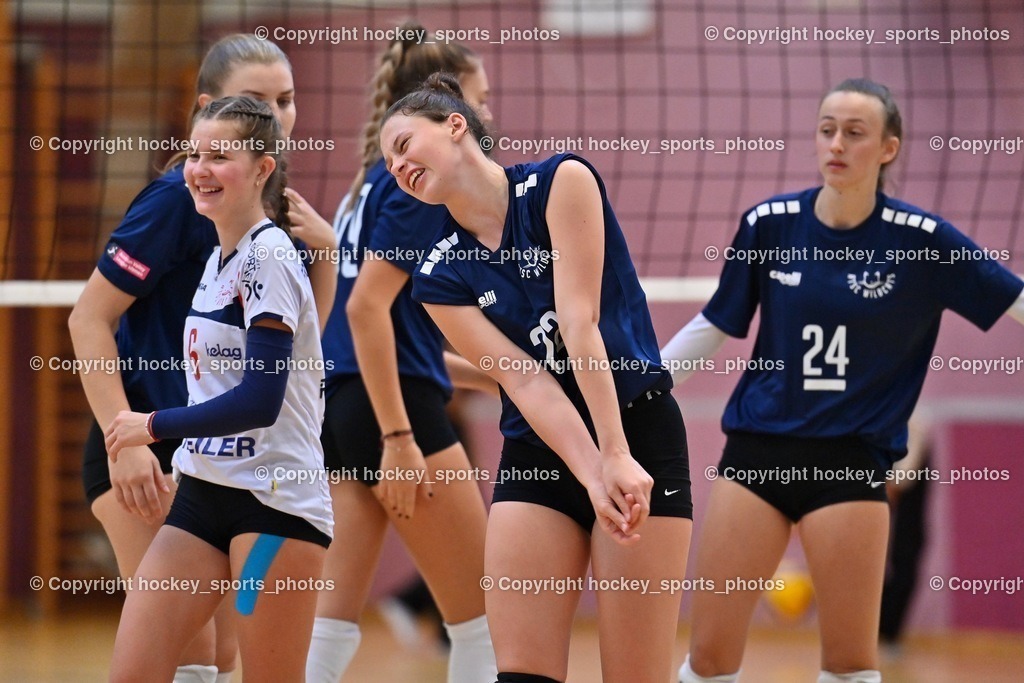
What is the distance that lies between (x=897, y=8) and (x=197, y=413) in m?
5.98

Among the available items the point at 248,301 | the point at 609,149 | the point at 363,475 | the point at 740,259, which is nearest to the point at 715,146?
the point at 609,149

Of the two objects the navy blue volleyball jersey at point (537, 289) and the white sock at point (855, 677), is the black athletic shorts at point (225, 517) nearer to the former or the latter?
the navy blue volleyball jersey at point (537, 289)

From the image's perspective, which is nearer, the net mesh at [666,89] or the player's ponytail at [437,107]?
the player's ponytail at [437,107]

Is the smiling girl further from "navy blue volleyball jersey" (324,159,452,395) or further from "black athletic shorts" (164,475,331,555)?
"navy blue volleyball jersey" (324,159,452,395)

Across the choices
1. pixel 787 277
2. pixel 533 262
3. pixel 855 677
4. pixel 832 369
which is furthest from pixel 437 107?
pixel 855 677

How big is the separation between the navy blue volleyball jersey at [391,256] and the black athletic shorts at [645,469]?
0.88 meters

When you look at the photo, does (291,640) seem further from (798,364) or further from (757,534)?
(798,364)

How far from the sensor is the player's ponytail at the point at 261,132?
115 inches

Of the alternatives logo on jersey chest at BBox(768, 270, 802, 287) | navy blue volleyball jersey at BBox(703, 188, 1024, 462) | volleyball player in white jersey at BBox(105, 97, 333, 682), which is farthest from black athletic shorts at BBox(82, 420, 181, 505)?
logo on jersey chest at BBox(768, 270, 802, 287)

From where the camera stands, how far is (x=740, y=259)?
366 cm

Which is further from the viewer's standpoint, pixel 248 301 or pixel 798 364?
pixel 798 364

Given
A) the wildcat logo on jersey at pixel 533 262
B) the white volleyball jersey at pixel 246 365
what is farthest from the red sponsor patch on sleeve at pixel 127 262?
the wildcat logo on jersey at pixel 533 262

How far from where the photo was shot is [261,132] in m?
2.94

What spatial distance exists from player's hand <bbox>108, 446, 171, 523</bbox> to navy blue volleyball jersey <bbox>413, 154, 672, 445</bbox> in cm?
80
